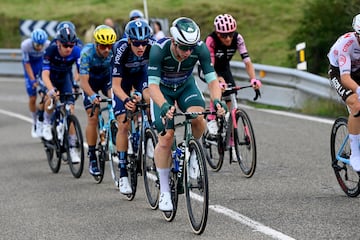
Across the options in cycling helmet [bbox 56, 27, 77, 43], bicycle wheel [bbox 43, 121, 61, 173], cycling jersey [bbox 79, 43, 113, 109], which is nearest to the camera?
cycling jersey [bbox 79, 43, 113, 109]

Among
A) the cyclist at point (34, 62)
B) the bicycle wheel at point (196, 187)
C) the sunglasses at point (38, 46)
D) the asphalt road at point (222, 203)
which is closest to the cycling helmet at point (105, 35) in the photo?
the asphalt road at point (222, 203)

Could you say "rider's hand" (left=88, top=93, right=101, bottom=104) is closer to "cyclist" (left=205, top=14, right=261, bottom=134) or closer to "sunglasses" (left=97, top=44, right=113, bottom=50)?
"sunglasses" (left=97, top=44, right=113, bottom=50)

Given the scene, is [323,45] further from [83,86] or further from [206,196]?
[206,196]

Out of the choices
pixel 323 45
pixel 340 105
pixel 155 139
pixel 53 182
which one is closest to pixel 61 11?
pixel 323 45

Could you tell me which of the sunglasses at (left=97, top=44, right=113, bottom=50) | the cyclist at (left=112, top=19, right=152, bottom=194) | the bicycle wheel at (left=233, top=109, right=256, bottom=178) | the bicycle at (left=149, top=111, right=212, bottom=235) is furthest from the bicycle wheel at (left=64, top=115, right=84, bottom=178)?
the bicycle at (left=149, top=111, right=212, bottom=235)

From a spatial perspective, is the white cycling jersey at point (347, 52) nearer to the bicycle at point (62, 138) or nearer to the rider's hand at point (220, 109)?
the rider's hand at point (220, 109)

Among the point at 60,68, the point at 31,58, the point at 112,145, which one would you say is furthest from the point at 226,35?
the point at 31,58

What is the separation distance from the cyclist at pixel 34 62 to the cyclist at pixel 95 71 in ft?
10.3

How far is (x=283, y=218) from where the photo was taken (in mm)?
9297

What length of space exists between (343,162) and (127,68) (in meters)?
2.64

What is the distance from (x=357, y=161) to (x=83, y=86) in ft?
12.5

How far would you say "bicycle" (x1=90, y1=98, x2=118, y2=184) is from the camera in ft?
38.7

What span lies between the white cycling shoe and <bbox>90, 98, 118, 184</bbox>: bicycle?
234cm

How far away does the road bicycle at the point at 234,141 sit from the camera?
1195 centimetres
